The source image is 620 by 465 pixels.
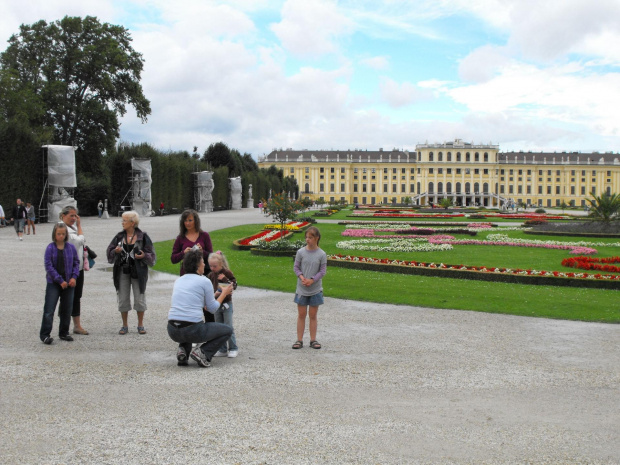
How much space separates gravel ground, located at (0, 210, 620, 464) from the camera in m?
3.37

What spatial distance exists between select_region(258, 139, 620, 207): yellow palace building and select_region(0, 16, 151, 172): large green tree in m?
76.8

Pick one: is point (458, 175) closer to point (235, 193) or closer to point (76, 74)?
point (235, 193)

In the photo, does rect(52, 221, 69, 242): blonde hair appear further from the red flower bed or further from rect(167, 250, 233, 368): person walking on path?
the red flower bed

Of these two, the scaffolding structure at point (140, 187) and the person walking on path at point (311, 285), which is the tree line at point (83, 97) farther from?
the person walking on path at point (311, 285)

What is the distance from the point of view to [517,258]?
13.6m

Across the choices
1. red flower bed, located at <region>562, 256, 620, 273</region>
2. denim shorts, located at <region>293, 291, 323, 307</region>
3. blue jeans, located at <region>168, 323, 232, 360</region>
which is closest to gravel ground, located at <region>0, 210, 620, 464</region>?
blue jeans, located at <region>168, 323, 232, 360</region>

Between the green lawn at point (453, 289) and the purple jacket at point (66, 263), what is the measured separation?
11.6 feet

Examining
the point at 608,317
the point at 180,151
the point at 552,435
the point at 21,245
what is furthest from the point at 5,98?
the point at 552,435

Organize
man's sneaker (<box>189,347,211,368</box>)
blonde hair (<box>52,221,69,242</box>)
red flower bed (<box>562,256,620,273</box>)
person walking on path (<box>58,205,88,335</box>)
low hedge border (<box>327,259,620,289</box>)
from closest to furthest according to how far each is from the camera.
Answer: man's sneaker (<box>189,347,211,368</box>) → blonde hair (<box>52,221,69,242</box>) → person walking on path (<box>58,205,88,335</box>) → low hedge border (<box>327,259,620,289</box>) → red flower bed (<box>562,256,620,273</box>)

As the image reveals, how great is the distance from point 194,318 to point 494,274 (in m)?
6.52

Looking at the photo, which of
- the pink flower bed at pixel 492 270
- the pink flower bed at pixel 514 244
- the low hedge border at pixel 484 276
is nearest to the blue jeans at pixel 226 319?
the low hedge border at pixel 484 276

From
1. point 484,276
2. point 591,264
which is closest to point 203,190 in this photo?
point 591,264

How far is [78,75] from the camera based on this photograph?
3244 centimetres

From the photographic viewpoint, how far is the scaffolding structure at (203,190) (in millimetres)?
41625
